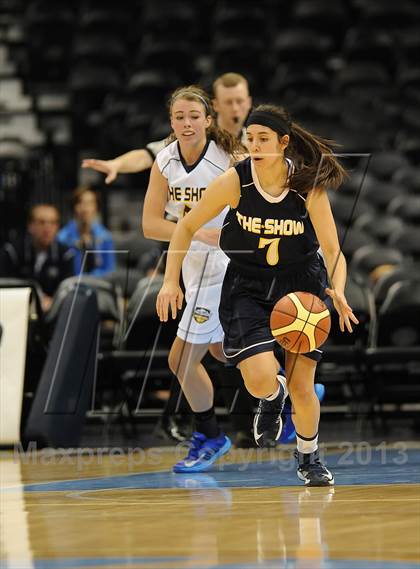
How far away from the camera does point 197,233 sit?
21.1ft

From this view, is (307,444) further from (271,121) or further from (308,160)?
(271,121)

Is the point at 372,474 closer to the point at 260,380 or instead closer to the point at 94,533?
the point at 260,380

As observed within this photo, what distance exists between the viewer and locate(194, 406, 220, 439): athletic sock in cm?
671

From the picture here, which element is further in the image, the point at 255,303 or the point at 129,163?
the point at 129,163

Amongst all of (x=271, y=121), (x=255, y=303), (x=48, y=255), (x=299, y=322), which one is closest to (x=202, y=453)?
(x=255, y=303)

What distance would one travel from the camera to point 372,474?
239 inches

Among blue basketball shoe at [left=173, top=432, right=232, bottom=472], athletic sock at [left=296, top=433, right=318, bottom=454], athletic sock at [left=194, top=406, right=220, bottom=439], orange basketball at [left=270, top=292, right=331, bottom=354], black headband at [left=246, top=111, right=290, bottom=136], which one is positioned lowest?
blue basketball shoe at [left=173, top=432, right=232, bottom=472]

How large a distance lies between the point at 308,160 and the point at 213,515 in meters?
1.96

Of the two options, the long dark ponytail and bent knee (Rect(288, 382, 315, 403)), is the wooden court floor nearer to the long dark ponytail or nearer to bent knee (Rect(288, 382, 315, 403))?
bent knee (Rect(288, 382, 315, 403))

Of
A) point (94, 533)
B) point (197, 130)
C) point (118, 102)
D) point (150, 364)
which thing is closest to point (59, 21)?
point (118, 102)

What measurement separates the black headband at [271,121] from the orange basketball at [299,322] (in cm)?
76

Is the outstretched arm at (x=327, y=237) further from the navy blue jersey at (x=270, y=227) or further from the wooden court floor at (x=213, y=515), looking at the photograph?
the wooden court floor at (x=213, y=515)

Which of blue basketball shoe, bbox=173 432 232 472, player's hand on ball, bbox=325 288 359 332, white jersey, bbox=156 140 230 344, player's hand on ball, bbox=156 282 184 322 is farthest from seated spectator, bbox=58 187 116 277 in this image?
player's hand on ball, bbox=325 288 359 332

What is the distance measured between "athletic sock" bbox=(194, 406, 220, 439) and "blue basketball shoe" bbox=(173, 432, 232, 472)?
2 cm
